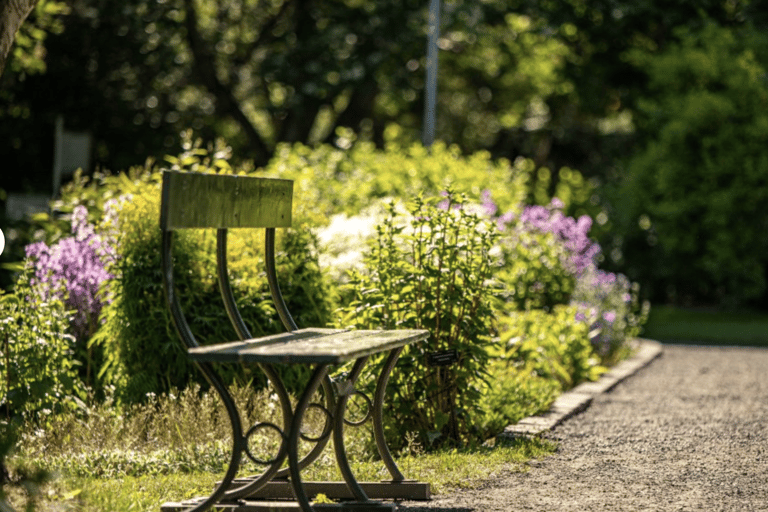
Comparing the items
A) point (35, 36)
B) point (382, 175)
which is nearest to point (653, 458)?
point (382, 175)

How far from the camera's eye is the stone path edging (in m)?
6.67

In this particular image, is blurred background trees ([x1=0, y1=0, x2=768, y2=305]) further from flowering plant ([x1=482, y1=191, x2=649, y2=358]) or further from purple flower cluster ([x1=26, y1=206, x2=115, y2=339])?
purple flower cluster ([x1=26, y1=206, x2=115, y2=339])

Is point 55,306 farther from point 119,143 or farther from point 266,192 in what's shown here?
point 119,143

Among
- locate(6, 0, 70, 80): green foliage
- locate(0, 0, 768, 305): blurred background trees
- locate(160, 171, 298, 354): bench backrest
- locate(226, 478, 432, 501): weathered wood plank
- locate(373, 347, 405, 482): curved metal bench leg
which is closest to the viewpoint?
locate(160, 171, 298, 354): bench backrest

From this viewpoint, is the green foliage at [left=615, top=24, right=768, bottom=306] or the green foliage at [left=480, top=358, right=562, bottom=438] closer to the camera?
the green foliage at [left=480, top=358, right=562, bottom=438]

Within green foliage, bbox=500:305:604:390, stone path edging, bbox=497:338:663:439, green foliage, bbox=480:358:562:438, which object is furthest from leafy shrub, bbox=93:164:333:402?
green foliage, bbox=500:305:604:390

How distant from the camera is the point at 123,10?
16.8 metres

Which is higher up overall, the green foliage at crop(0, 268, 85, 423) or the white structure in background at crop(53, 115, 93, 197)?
the white structure in background at crop(53, 115, 93, 197)

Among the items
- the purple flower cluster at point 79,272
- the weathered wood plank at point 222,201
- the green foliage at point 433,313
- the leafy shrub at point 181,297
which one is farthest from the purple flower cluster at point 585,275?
the weathered wood plank at point 222,201

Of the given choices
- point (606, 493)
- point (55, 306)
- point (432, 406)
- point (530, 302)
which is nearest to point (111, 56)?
point (530, 302)

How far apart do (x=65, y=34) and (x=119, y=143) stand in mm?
1554

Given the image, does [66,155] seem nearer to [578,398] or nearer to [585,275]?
[585,275]

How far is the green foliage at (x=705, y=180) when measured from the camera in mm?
16234

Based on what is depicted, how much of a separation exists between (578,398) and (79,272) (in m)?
3.24
